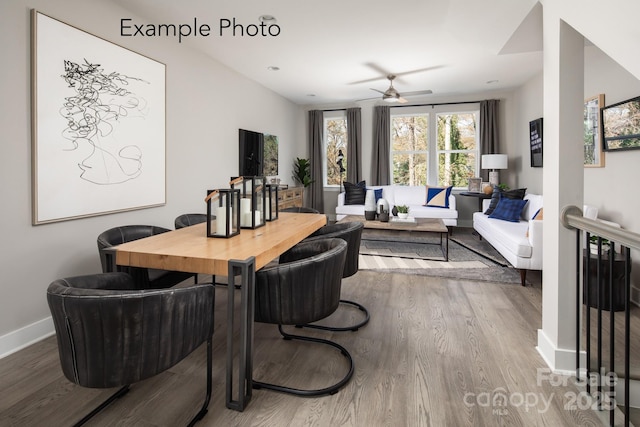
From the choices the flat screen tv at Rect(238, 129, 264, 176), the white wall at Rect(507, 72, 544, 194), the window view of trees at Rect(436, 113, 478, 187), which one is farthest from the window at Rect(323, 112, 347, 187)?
the white wall at Rect(507, 72, 544, 194)

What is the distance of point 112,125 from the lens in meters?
2.89

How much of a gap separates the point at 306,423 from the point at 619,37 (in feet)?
6.97

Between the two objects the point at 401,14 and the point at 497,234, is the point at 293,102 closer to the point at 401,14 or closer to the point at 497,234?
the point at 401,14

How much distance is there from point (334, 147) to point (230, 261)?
20.9ft

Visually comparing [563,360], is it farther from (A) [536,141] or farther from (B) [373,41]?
(A) [536,141]

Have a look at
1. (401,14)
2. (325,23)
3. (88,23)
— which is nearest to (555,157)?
(401,14)

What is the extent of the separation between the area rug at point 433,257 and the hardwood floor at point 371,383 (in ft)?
3.54

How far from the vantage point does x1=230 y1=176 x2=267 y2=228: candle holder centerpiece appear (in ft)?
7.04

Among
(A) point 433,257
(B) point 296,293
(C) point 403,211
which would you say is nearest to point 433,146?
(C) point 403,211

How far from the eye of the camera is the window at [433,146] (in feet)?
22.3

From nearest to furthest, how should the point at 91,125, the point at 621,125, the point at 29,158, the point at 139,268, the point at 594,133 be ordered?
the point at 139,268
the point at 29,158
the point at 91,125
the point at 621,125
the point at 594,133

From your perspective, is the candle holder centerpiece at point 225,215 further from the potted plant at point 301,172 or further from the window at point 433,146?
the window at point 433,146

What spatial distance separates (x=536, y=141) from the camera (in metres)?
5.28

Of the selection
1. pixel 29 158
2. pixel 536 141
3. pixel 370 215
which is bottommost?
pixel 370 215
